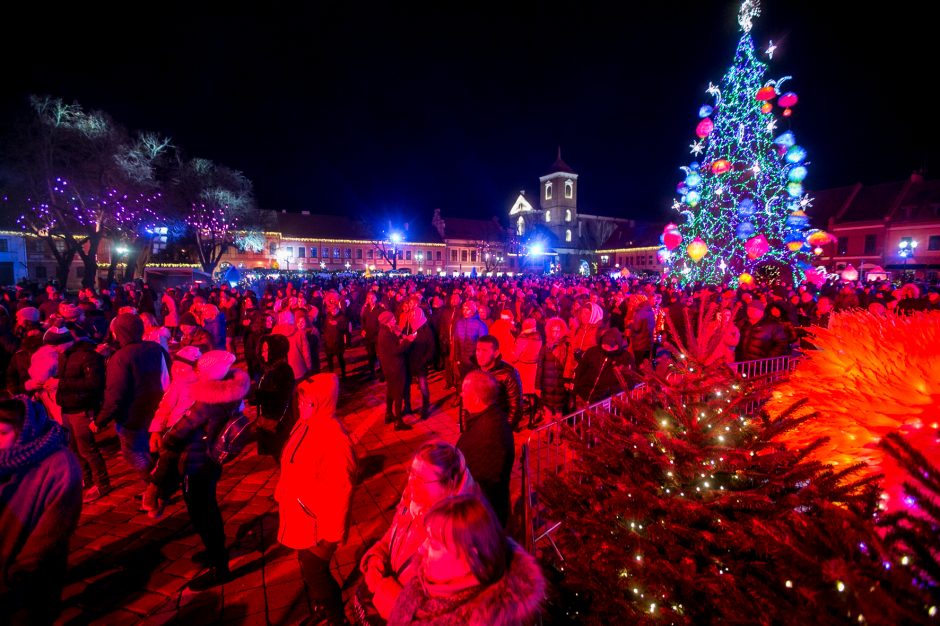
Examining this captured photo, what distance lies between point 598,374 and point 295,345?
4499mm

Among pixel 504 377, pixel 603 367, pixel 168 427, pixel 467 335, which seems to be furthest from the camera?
pixel 467 335

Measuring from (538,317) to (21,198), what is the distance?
93.6 feet

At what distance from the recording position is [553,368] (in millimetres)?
6578

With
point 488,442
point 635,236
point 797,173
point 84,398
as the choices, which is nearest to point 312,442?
point 488,442

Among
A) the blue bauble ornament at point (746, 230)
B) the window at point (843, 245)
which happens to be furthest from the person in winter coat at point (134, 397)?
the window at point (843, 245)

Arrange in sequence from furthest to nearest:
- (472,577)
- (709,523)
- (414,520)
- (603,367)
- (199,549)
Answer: (603,367)
(199,549)
(414,520)
(709,523)
(472,577)

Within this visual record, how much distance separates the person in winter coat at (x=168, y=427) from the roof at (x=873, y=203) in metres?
53.8

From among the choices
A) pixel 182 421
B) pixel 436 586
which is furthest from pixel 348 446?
pixel 182 421

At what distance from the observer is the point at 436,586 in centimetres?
176

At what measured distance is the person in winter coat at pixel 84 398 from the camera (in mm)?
4910

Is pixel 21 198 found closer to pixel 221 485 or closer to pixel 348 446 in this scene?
pixel 221 485

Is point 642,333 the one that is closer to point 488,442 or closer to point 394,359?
point 394,359

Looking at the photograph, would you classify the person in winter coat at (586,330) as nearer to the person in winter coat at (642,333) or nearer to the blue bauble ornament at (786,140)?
the person in winter coat at (642,333)

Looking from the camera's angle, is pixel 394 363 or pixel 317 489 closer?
pixel 317 489
